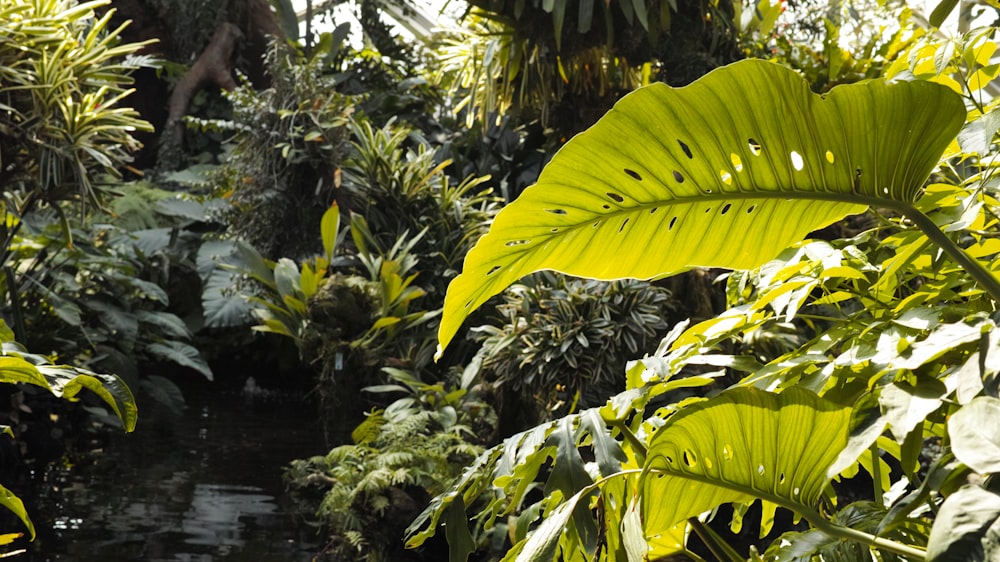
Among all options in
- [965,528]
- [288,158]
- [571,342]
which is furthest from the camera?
[288,158]

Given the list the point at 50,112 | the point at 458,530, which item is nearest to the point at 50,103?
the point at 50,112

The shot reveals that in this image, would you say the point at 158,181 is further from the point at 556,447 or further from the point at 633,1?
the point at 556,447

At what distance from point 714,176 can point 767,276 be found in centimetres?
34

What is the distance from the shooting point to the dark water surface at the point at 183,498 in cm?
336

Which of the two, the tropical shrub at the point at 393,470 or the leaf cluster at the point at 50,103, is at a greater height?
the leaf cluster at the point at 50,103

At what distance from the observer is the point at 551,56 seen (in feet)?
16.8

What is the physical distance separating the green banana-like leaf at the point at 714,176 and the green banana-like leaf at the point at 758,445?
183 mm

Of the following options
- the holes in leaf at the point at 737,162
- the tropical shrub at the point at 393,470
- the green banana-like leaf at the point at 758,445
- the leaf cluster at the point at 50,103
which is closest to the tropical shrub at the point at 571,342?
the tropical shrub at the point at 393,470

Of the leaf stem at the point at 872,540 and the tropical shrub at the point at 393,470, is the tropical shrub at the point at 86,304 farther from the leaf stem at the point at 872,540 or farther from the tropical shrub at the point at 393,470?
the leaf stem at the point at 872,540

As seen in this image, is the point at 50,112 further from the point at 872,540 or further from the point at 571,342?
the point at 872,540

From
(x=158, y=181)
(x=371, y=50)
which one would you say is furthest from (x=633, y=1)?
(x=158, y=181)

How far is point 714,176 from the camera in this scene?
0.96m

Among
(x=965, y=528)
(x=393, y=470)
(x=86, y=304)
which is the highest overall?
(x=965, y=528)

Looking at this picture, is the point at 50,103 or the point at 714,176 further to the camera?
the point at 50,103
